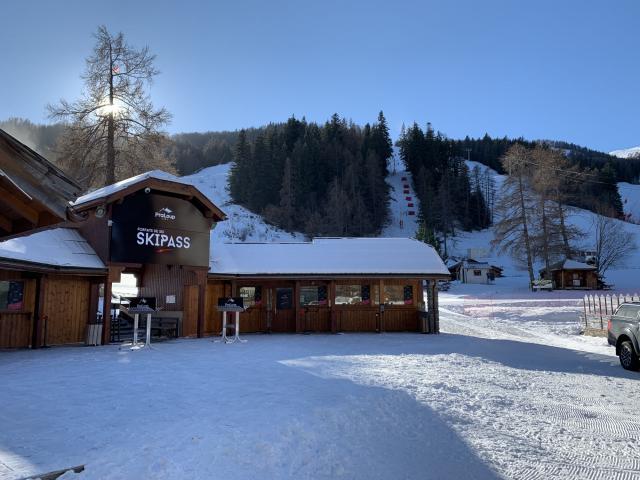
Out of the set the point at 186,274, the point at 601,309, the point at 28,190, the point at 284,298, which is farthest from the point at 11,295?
the point at 601,309

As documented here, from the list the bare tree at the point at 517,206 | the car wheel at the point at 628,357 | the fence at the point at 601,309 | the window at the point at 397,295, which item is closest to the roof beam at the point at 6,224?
the car wheel at the point at 628,357

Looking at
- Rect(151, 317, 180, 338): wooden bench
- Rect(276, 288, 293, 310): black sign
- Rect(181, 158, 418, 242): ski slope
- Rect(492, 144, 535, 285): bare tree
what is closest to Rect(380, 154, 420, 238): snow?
Rect(181, 158, 418, 242): ski slope

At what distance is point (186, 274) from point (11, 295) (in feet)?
20.3

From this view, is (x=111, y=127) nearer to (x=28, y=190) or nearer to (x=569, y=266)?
(x=28, y=190)

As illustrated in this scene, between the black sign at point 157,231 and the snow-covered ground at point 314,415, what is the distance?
4.18 meters

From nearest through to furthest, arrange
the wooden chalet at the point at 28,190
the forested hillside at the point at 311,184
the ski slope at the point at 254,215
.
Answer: the wooden chalet at the point at 28,190 → the ski slope at the point at 254,215 → the forested hillside at the point at 311,184

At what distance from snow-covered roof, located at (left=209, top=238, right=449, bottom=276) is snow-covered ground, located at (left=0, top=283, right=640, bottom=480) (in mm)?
6960

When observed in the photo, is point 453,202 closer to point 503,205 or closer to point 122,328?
point 503,205

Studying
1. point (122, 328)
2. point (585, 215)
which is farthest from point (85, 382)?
point (585, 215)

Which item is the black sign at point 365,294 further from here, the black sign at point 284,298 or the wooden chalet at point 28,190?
the wooden chalet at point 28,190

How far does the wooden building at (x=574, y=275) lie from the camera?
4897 centimetres

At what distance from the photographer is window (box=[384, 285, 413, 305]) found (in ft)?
70.7

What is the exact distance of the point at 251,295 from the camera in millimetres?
21094

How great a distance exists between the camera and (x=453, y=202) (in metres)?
87.8
